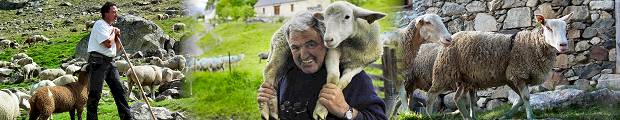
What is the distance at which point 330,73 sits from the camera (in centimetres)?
399

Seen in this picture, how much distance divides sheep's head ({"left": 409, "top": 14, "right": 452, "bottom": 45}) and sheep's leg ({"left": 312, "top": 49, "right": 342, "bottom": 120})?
1.24m

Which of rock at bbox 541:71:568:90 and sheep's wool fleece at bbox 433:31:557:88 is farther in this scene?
rock at bbox 541:71:568:90

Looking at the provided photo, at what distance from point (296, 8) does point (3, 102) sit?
398 centimetres

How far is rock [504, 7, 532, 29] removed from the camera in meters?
6.06

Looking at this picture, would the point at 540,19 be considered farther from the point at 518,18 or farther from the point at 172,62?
the point at 172,62

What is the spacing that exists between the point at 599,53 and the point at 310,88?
2761 millimetres

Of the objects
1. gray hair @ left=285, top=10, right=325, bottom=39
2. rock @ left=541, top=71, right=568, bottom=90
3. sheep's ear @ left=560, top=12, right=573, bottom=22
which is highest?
gray hair @ left=285, top=10, right=325, bottom=39

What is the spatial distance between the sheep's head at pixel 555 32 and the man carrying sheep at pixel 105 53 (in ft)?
7.81

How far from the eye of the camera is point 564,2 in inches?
240

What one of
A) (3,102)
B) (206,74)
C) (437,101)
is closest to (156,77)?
(3,102)

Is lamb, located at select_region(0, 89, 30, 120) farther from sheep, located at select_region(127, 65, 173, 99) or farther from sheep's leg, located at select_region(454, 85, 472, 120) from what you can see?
sheep's leg, located at select_region(454, 85, 472, 120)

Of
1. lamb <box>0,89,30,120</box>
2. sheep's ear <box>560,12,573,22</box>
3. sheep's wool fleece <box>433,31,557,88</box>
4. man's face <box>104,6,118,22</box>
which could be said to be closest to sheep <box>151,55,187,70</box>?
lamb <box>0,89,30,120</box>

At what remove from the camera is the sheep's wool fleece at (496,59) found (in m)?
5.58

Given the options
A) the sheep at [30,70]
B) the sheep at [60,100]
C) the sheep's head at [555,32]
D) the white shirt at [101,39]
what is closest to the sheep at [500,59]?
the sheep's head at [555,32]
